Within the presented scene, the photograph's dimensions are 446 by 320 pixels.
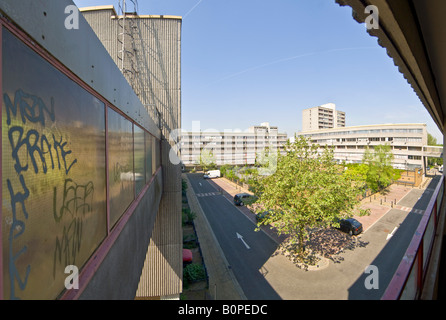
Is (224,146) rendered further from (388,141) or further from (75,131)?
(75,131)

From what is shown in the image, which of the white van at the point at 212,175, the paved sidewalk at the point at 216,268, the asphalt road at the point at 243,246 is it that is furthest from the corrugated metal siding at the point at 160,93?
the white van at the point at 212,175

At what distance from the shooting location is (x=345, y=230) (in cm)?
1518

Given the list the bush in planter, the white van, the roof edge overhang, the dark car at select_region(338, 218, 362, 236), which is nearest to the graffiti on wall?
the roof edge overhang

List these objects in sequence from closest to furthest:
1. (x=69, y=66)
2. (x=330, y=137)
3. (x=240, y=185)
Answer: (x=69, y=66) < (x=240, y=185) < (x=330, y=137)

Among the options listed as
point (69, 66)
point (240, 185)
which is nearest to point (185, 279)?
point (69, 66)

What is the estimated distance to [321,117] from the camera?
77.9 meters

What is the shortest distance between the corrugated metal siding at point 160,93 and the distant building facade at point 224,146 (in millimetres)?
41444

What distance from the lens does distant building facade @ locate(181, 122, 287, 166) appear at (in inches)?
2090

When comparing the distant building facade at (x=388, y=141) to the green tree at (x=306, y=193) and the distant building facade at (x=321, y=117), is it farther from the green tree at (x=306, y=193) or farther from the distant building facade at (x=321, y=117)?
the green tree at (x=306, y=193)

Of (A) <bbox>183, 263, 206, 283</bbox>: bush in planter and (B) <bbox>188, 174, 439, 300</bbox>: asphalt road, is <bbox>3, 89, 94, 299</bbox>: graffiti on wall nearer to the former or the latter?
(B) <bbox>188, 174, 439, 300</bbox>: asphalt road

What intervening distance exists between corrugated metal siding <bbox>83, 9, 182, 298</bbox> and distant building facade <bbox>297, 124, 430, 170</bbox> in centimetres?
3110

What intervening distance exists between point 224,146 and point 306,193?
45.1 m
